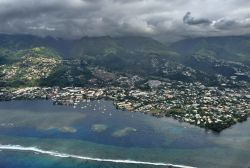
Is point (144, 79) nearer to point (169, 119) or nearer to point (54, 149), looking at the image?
point (169, 119)

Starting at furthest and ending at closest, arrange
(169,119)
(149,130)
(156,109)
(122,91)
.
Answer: (122,91), (156,109), (169,119), (149,130)

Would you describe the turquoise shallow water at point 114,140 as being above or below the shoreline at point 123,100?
below

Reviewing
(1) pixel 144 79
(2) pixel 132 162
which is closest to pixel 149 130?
(2) pixel 132 162

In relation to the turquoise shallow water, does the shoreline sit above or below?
above

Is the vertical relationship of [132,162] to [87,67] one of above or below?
below

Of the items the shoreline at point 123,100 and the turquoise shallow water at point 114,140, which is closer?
the turquoise shallow water at point 114,140

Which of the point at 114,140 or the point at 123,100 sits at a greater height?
the point at 123,100

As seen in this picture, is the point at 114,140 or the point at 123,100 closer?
the point at 114,140

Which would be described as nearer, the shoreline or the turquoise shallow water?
the turquoise shallow water
